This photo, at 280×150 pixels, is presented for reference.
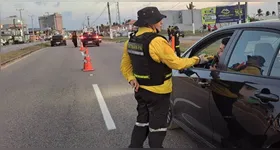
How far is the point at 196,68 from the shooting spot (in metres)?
4.02

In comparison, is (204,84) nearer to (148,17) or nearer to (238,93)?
(238,93)

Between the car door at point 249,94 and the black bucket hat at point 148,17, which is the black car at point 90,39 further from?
the car door at point 249,94

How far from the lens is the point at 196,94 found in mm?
3725

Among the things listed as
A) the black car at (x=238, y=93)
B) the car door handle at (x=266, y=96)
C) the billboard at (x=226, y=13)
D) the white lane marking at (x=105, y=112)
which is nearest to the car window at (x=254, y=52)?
the black car at (x=238, y=93)

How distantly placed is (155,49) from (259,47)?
0.96 m

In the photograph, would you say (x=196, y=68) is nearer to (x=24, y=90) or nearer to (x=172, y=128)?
(x=172, y=128)

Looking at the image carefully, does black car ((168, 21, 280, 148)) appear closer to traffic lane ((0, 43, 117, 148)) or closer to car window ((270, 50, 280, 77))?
car window ((270, 50, 280, 77))

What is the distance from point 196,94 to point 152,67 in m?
0.73

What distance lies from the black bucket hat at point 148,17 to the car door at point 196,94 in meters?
0.80

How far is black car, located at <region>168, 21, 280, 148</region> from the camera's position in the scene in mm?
2578

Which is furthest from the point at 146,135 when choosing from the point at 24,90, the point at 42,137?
the point at 24,90

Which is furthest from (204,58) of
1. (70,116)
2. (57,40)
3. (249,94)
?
(57,40)

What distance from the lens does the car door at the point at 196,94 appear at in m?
3.52

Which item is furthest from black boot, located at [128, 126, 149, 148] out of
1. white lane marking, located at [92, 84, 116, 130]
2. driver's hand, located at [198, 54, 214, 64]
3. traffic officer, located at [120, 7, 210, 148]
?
white lane marking, located at [92, 84, 116, 130]
